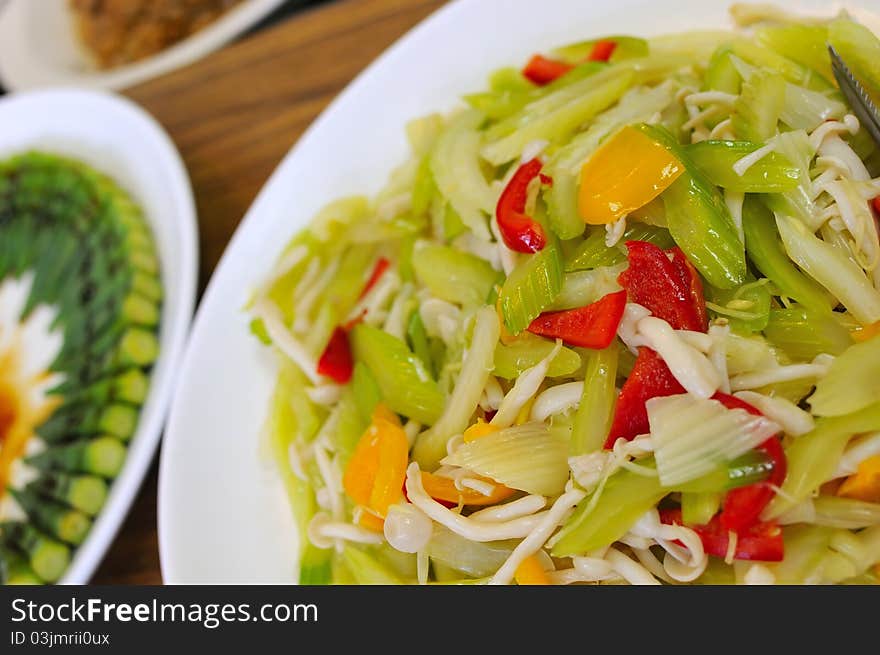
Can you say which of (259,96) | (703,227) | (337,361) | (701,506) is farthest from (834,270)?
(259,96)

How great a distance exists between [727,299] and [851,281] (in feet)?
0.59

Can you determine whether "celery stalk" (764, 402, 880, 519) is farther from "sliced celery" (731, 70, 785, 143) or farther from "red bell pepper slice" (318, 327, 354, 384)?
"red bell pepper slice" (318, 327, 354, 384)

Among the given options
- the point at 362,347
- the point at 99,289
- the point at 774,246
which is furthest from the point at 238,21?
the point at 774,246

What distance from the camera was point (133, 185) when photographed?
253cm

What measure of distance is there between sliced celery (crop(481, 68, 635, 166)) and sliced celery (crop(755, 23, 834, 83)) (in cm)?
28

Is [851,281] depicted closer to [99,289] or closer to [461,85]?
[461,85]

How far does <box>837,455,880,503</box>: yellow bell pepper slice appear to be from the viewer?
42.5 inches

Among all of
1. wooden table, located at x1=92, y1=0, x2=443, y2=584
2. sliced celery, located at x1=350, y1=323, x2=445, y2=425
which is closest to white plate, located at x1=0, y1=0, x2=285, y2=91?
wooden table, located at x1=92, y1=0, x2=443, y2=584

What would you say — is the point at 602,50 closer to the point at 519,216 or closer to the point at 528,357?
the point at 519,216

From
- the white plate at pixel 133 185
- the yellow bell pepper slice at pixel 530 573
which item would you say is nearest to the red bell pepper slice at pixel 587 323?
the yellow bell pepper slice at pixel 530 573

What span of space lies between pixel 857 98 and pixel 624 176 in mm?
444

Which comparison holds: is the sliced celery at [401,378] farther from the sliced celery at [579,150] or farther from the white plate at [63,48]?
the white plate at [63,48]
